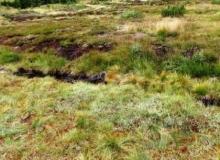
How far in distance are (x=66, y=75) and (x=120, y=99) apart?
17.4 ft

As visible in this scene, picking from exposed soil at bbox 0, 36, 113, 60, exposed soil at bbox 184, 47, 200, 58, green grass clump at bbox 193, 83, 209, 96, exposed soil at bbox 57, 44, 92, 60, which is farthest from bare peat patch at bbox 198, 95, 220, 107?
exposed soil at bbox 57, 44, 92, 60

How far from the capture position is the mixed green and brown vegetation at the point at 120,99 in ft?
30.7

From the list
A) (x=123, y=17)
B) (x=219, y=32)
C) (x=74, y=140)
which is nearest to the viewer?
(x=74, y=140)

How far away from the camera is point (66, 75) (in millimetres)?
16688

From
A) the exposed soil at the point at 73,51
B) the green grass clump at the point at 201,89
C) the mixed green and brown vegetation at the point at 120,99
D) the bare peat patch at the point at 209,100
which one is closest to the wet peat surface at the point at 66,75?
the mixed green and brown vegetation at the point at 120,99

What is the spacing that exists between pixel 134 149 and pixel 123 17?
23.4 meters

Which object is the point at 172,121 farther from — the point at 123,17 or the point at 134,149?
the point at 123,17

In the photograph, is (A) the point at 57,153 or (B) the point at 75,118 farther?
(B) the point at 75,118

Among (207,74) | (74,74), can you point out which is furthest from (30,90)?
(207,74)

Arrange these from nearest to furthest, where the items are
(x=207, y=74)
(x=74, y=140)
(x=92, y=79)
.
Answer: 1. (x=74, y=140)
2. (x=207, y=74)
3. (x=92, y=79)

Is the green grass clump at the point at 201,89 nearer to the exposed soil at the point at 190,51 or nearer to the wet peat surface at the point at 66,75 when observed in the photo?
the exposed soil at the point at 190,51

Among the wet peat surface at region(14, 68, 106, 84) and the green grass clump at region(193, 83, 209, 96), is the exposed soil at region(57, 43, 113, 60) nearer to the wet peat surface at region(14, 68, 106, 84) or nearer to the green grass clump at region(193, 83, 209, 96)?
the wet peat surface at region(14, 68, 106, 84)

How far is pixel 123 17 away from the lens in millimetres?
31141

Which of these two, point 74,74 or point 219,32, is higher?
point 219,32
